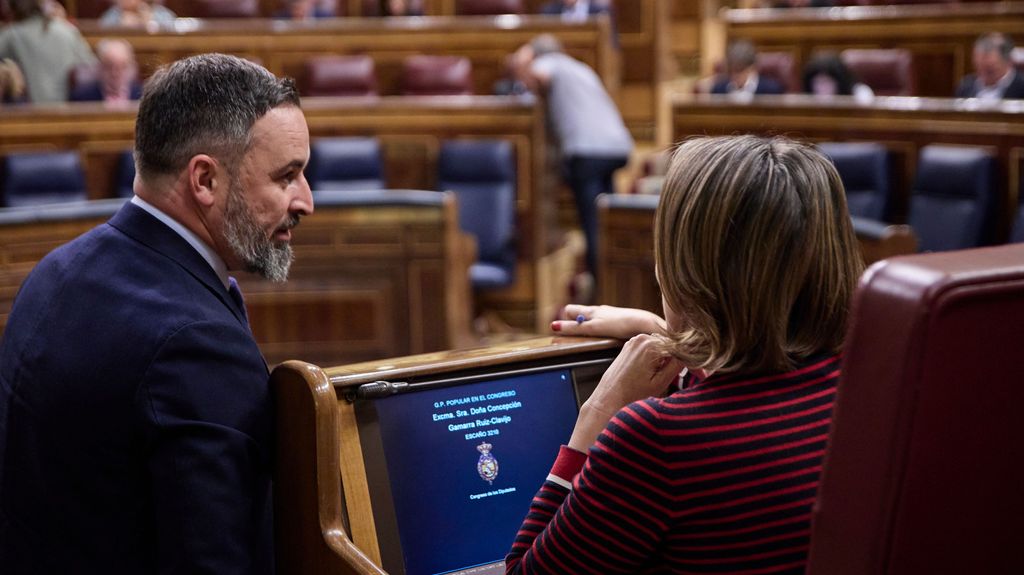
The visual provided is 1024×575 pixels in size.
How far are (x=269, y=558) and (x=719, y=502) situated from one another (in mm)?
536

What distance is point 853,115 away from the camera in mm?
4281

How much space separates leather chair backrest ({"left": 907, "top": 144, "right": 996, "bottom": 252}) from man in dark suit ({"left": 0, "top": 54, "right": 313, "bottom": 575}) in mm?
3000

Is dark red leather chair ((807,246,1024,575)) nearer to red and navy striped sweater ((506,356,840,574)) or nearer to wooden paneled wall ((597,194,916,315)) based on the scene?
red and navy striped sweater ((506,356,840,574))

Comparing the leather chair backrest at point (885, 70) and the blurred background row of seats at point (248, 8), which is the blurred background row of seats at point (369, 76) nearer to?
the blurred background row of seats at point (248, 8)

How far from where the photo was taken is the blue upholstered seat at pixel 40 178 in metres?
4.44

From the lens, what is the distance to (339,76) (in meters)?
5.75

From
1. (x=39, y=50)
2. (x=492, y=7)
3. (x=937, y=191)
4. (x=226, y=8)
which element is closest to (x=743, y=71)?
(x=937, y=191)

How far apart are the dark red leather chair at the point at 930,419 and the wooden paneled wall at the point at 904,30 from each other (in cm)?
527

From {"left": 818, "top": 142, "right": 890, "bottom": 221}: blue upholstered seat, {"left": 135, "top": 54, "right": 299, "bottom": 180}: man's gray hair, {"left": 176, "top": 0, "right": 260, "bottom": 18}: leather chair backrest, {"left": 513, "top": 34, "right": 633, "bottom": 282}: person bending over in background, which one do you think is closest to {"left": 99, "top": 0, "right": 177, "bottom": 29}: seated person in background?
{"left": 176, "top": 0, "right": 260, "bottom": 18}: leather chair backrest

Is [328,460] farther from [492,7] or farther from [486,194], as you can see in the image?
[492,7]

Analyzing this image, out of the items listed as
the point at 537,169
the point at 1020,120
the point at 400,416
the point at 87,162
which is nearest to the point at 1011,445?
the point at 400,416

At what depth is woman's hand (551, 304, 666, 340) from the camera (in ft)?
4.37

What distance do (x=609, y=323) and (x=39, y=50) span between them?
498cm

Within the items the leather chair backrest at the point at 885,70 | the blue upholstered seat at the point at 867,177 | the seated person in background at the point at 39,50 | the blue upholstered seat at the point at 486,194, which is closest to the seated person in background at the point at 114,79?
the seated person in background at the point at 39,50
